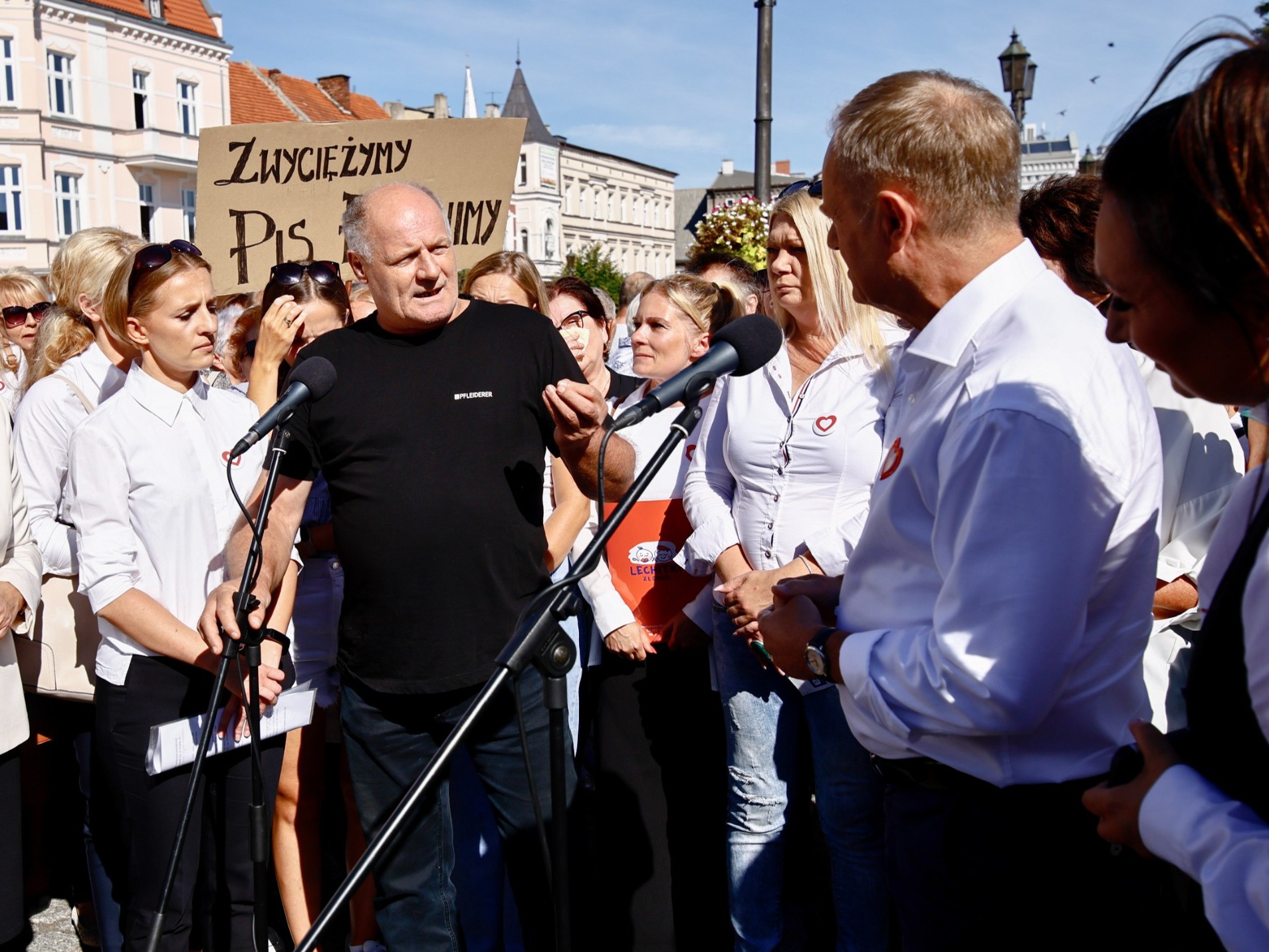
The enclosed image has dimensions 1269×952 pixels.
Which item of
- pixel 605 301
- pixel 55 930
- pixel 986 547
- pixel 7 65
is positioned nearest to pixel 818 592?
pixel 986 547

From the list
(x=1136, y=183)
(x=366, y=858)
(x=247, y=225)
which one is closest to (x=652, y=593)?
(x=366, y=858)

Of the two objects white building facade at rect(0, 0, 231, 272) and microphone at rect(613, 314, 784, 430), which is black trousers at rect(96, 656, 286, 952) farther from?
white building facade at rect(0, 0, 231, 272)

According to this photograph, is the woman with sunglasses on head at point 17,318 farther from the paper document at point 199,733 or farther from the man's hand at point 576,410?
the man's hand at point 576,410

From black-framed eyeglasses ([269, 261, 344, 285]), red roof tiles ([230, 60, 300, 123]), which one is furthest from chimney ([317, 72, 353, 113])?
black-framed eyeglasses ([269, 261, 344, 285])

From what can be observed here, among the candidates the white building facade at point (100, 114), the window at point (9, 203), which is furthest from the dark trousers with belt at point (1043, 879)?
the window at point (9, 203)

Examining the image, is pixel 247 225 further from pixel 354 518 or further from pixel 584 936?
pixel 584 936

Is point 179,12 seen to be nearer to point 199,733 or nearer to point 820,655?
point 199,733

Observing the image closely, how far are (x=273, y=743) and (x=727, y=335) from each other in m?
2.17

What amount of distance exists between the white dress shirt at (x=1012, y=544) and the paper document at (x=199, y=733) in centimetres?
195

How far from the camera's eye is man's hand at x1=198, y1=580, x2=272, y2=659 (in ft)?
9.11

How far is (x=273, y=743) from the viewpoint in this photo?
3430 millimetres

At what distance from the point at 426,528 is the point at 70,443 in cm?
141

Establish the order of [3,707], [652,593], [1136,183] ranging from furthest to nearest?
[652,593]
[3,707]
[1136,183]

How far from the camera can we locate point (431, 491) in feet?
10.1
